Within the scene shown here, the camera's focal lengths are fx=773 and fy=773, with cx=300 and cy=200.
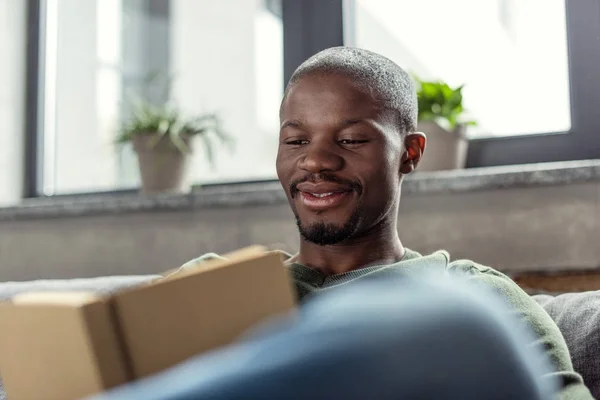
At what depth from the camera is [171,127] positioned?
2045mm

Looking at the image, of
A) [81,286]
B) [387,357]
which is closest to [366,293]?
[387,357]

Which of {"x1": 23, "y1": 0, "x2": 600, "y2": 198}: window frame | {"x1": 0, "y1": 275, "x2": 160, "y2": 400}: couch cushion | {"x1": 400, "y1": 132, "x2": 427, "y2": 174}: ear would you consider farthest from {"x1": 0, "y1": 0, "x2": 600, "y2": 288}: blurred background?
{"x1": 0, "y1": 275, "x2": 160, "y2": 400}: couch cushion

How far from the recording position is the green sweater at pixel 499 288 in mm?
899

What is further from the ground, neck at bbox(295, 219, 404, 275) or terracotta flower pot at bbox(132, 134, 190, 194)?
terracotta flower pot at bbox(132, 134, 190, 194)

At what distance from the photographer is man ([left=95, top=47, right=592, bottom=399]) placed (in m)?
0.42

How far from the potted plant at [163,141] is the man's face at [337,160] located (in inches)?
33.6

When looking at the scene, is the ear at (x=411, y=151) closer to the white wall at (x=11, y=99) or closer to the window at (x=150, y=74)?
the window at (x=150, y=74)

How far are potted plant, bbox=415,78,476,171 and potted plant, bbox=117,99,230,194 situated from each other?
0.60 m

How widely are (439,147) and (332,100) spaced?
0.60 metres

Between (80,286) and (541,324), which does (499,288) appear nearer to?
(541,324)

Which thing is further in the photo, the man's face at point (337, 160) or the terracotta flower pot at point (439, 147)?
the terracotta flower pot at point (439, 147)

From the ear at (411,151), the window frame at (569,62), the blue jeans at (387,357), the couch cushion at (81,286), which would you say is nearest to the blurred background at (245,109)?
the window frame at (569,62)

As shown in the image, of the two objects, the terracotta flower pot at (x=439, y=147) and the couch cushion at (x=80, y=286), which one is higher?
the terracotta flower pot at (x=439, y=147)

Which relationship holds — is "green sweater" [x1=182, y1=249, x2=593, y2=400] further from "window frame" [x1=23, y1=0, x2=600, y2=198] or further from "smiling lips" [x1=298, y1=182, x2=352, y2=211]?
"window frame" [x1=23, y1=0, x2=600, y2=198]
